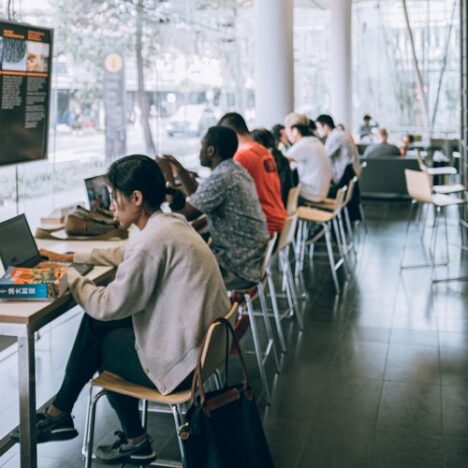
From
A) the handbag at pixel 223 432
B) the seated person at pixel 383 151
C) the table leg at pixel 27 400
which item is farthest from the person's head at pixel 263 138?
the seated person at pixel 383 151

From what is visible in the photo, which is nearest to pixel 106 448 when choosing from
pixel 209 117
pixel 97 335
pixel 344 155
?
pixel 97 335

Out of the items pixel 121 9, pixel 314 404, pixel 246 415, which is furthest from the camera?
pixel 121 9

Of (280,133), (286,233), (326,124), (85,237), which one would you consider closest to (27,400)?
(85,237)

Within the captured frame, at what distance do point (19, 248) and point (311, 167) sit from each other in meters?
4.01

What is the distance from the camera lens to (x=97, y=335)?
290cm

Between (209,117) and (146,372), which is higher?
(209,117)

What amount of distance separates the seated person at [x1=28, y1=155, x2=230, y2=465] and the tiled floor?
65cm

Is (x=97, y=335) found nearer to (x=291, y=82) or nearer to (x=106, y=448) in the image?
(x=106, y=448)

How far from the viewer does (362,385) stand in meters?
4.04

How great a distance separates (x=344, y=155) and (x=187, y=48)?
1.87 m

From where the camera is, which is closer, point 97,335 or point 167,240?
point 167,240

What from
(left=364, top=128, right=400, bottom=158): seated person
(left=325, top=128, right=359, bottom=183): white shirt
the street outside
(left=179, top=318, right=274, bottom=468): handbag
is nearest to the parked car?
the street outside

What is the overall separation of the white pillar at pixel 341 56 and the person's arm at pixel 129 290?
11.6m

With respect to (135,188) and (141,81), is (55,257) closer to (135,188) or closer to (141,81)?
(135,188)
